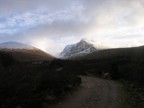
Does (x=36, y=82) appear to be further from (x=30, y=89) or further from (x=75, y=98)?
(x=75, y=98)

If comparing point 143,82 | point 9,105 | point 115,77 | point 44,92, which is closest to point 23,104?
point 9,105

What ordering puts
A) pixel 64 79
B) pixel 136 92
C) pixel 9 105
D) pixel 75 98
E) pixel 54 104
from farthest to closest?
pixel 64 79, pixel 136 92, pixel 75 98, pixel 54 104, pixel 9 105

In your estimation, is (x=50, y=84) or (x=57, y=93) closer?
(x=57, y=93)

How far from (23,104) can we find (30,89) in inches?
196

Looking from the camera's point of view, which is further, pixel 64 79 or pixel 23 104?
pixel 64 79

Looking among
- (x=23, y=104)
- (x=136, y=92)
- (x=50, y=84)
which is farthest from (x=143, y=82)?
(x=23, y=104)

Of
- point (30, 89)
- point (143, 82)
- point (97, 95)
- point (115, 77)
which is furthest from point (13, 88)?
point (115, 77)

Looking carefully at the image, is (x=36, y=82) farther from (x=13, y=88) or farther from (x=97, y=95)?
(x=97, y=95)

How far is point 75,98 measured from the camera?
21.2 meters

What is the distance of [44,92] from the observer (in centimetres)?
2136

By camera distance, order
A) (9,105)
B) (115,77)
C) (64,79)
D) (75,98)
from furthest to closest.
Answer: (115,77) → (64,79) → (75,98) → (9,105)

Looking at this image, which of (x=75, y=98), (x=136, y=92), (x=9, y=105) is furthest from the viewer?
(x=136, y=92)

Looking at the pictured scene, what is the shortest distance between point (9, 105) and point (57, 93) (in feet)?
17.5

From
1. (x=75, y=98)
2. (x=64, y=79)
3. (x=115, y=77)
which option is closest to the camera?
(x=75, y=98)
